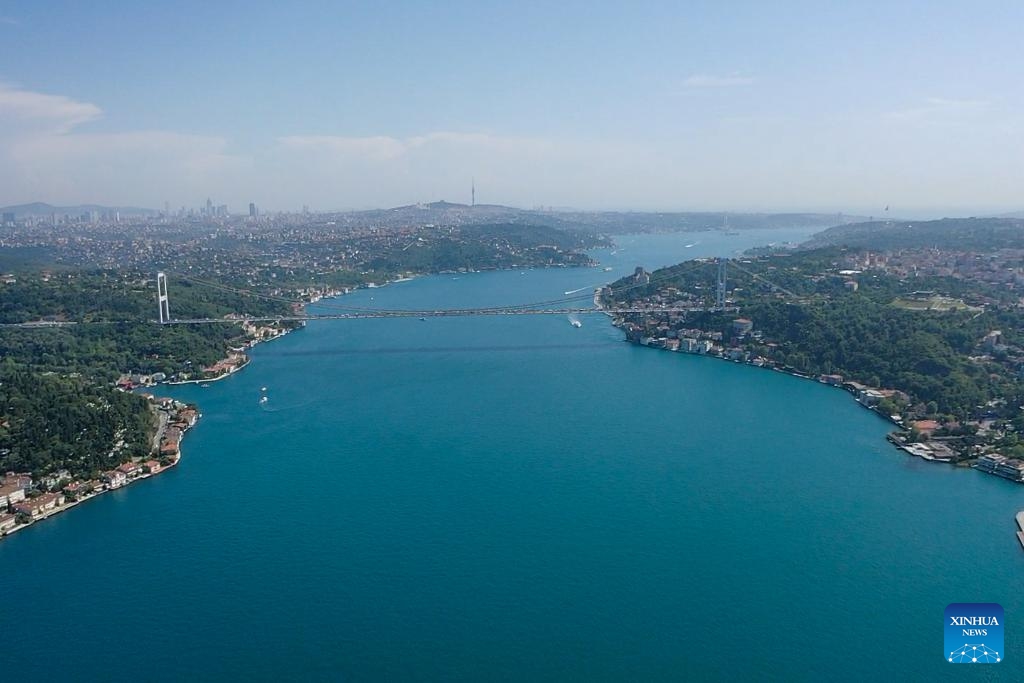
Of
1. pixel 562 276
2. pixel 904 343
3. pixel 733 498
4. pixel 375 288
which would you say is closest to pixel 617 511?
pixel 733 498

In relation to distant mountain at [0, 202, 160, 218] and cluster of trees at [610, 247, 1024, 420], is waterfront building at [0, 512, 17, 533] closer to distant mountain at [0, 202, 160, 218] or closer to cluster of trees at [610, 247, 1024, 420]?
cluster of trees at [610, 247, 1024, 420]

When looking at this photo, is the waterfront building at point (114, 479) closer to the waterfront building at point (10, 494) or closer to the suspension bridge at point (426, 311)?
the waterfront building at point (10, 494)

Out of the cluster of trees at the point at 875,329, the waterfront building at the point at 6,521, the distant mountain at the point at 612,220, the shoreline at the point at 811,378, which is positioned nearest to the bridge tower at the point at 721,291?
the cluster of trees at the point at 875,329

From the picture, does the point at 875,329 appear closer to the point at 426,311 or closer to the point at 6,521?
the point at 426,311

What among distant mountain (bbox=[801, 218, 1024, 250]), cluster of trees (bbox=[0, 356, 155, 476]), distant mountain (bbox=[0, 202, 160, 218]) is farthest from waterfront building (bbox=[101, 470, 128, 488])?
distant mountain (bbox=[0, 202, 160, 218])

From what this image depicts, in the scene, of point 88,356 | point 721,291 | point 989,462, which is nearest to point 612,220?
point 721,291

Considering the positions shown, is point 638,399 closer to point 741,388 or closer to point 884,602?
point 741,388
